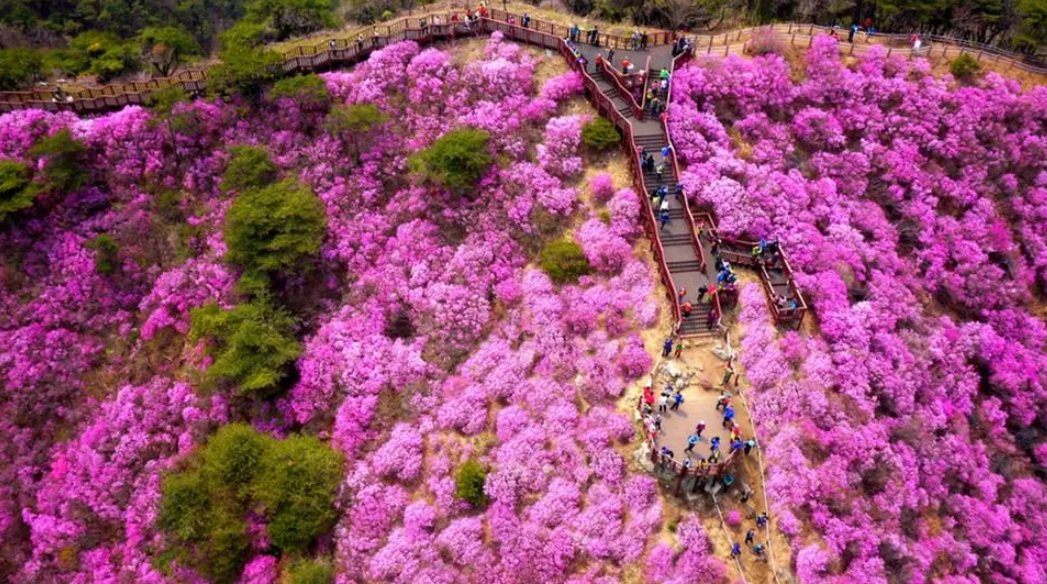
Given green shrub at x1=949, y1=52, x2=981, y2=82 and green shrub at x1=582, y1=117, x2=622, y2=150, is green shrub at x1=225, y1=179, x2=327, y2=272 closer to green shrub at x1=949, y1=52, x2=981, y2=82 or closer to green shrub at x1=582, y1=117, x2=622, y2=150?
green shrub at x1=582, y1=117, x2=622, y2=150

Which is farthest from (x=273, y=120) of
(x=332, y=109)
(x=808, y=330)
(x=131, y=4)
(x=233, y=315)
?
(x=131, y=4)

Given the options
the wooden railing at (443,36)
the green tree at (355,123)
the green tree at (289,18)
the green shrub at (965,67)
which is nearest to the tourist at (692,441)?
the green tree at (355,123)

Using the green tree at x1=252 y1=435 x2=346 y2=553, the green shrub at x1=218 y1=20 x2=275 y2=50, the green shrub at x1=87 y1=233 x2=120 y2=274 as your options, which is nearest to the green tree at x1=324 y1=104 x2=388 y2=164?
the green shrub at x1=218 y1=20 x2=275 y2=50

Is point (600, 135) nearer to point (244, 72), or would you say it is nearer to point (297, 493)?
point (244, 72)

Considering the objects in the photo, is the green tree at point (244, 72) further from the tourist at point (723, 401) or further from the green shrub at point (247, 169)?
the tourist at point (723, 401)

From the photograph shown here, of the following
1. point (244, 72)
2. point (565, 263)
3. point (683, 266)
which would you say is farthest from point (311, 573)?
point (244, 72)

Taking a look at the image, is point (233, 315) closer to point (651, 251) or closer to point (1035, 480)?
point (651, 251)
